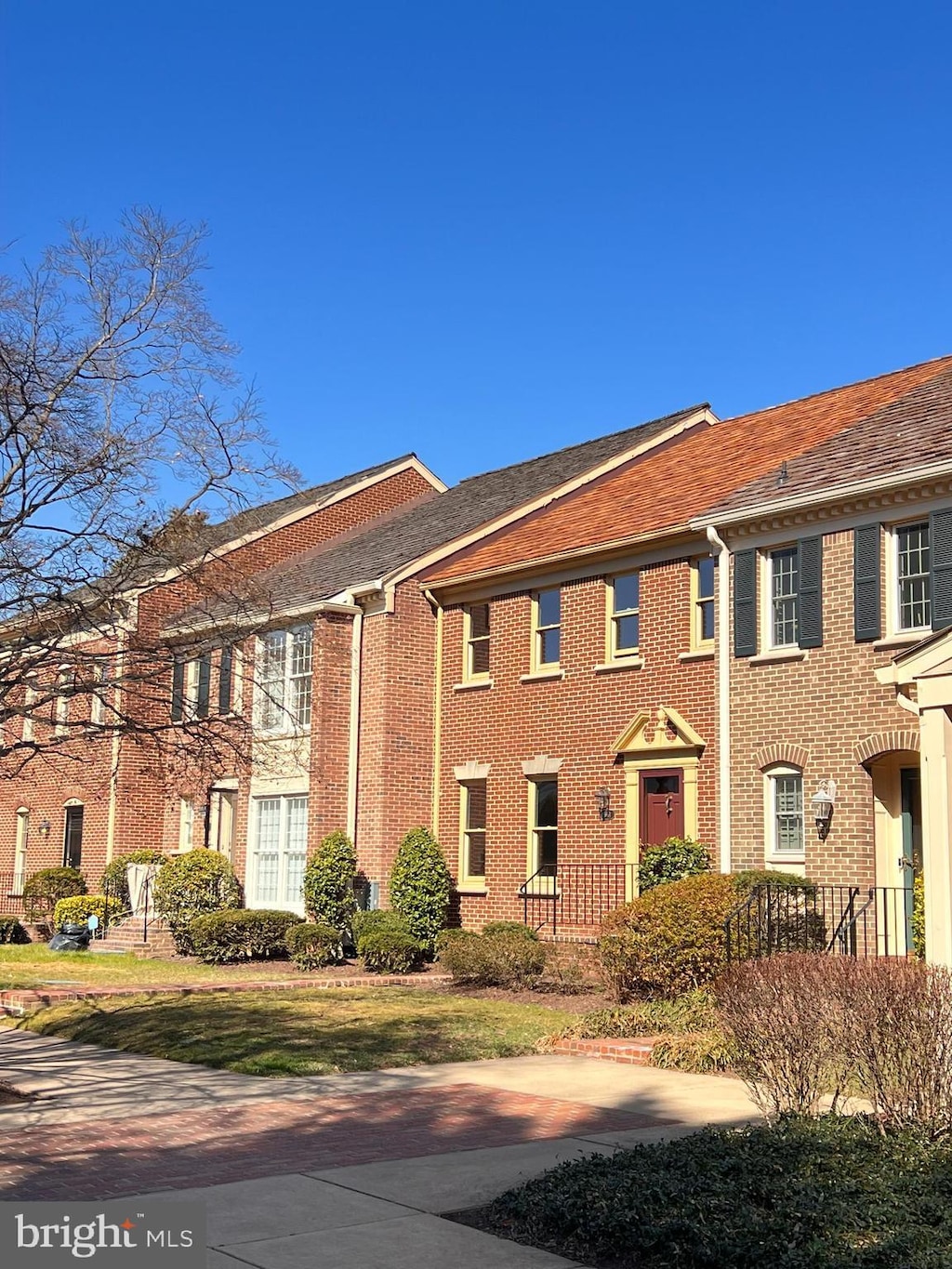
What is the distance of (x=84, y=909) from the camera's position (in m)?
29.5

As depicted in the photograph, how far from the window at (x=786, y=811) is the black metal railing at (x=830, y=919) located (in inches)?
41.6

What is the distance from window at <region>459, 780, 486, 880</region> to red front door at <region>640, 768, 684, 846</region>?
4441 mm

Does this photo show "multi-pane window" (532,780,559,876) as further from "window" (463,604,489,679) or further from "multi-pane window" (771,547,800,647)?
"multi-pane window" (771,547,800,647)

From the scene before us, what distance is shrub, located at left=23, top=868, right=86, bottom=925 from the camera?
106ft

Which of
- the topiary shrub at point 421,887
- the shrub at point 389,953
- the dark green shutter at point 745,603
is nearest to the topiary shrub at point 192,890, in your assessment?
the topiary shrub at point 421,887

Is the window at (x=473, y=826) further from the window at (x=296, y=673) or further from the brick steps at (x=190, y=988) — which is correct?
the window at (x=296, y=673)

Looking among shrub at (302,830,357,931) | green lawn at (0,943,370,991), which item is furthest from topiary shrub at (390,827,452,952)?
green lawn at (0,943,370,991)

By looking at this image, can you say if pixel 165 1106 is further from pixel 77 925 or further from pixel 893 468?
pixel 77 925

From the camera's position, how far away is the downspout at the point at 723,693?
19.5 metres

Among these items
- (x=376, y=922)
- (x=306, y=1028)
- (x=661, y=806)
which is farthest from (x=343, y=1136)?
(x=376, y=922)

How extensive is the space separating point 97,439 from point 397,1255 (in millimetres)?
7734

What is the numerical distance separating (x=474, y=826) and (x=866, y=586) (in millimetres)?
9985

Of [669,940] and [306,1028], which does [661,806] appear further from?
[306,1028]

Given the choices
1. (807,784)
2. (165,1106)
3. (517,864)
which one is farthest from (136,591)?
(517,864)
